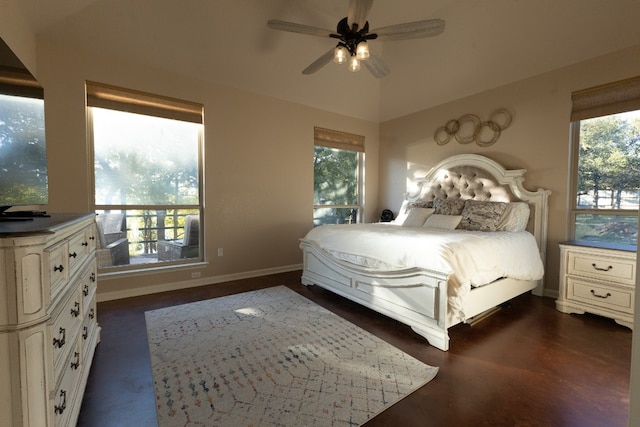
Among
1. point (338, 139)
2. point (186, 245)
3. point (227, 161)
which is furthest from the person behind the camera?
point (338, 139)

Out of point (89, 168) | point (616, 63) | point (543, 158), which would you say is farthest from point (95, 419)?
point (616, 63)

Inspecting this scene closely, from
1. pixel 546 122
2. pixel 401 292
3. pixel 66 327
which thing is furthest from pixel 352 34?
pixel 66 327

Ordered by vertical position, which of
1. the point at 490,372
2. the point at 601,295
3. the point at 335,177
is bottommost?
the point at 490,372

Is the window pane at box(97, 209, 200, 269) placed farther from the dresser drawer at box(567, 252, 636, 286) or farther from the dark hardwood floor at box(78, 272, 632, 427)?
the dresser drawer at box(567, 252, 636, 286)

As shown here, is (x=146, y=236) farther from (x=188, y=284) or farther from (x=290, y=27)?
(x=290, y=27)

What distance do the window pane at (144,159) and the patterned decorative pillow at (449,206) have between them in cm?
Answer: 322

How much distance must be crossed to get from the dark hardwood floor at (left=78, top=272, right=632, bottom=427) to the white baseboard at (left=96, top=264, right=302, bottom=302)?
0.66 ft

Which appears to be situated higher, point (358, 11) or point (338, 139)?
point (358, 11)

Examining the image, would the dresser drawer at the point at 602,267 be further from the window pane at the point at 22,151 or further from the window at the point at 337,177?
the window pane at the point at 22,151

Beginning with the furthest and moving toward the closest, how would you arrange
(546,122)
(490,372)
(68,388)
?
(546,122) < (490,372) < (68,388)

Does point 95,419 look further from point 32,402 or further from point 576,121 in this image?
point 576,121

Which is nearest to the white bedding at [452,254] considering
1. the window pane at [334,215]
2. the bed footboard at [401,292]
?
the bed footboard at [401,292]

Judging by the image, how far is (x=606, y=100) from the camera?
288 cm

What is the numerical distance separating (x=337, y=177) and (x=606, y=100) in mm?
3430
